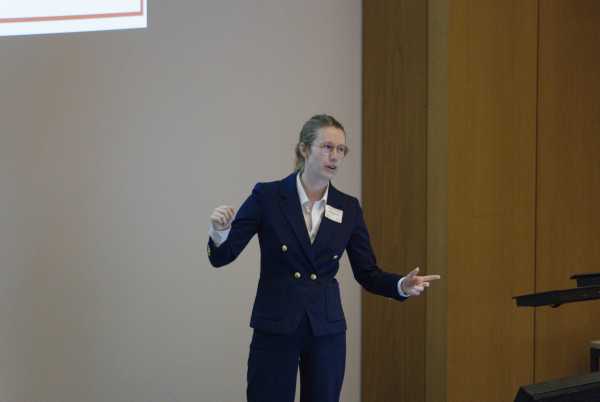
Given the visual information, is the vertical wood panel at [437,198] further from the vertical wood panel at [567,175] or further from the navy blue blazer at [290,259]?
the navy blue blazer at [290,259]

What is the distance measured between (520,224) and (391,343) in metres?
0.91

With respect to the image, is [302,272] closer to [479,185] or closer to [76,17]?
[479,185]

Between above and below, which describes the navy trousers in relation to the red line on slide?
below

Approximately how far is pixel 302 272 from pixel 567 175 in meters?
2.07

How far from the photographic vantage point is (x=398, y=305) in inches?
141

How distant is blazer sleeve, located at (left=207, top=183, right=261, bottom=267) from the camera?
2338mm

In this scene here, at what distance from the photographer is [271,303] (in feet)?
7.52

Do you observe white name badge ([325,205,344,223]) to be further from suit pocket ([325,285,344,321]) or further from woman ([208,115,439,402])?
suit pocket ([325,285,344,321])

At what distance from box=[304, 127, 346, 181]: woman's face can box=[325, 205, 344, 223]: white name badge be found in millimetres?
104

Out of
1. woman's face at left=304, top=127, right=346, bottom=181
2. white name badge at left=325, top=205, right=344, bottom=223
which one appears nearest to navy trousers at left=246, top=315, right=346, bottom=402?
white name badge at left=325, top=205, right=344, bottom=223

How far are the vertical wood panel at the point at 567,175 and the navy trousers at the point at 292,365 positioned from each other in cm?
176

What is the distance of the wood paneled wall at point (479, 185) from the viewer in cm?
328

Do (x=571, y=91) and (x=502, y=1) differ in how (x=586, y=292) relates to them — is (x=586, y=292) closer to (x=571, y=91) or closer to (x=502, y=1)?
(x=502, y=1)

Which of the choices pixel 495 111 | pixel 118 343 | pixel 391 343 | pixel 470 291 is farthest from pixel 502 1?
pixel 118 343
